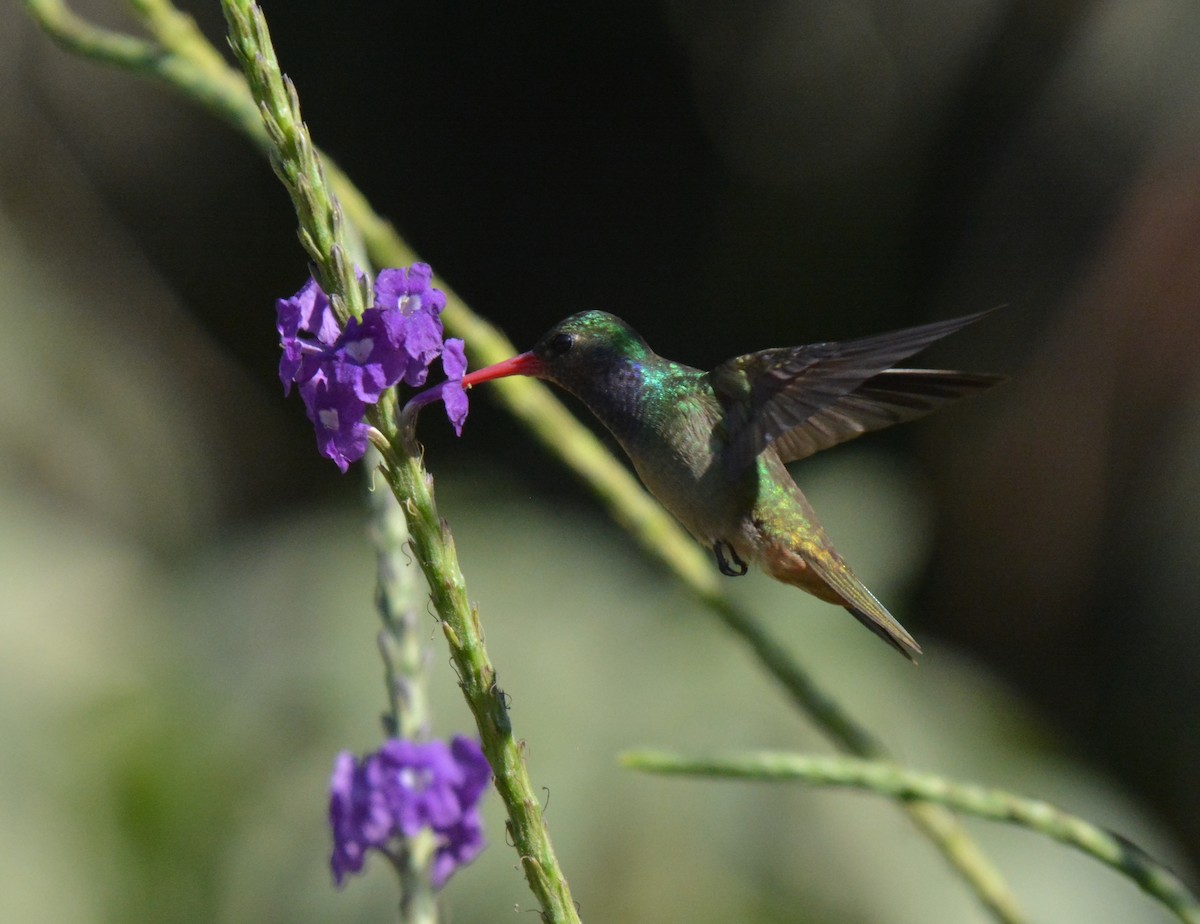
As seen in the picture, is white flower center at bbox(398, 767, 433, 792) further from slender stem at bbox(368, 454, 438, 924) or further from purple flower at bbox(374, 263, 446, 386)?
purple flower at bbox(374, 263, 446, 386)

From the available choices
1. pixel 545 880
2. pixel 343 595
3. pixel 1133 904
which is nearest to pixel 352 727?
pixel 343 595

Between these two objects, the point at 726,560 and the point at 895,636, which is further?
the point at 726,560

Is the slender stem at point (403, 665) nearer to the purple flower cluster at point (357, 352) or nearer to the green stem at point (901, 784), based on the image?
the purple flower cluster at point (357, 352)

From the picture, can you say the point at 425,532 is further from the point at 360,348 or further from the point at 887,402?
the point at 887,402

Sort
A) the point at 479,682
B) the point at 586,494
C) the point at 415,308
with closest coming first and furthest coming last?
the point at 479,682 < the point at 415,308 < the point at 586,494

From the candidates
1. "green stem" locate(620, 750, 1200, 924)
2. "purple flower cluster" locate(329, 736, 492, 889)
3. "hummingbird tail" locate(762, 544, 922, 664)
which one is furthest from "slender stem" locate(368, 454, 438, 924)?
"hummingbird tail" locate(762, 544, 922, 664)

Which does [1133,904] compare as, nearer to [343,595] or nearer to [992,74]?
[343,595]

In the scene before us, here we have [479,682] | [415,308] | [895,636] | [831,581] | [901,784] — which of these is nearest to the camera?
[479,682]

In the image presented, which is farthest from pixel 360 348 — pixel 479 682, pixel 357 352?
pixel 479 682
